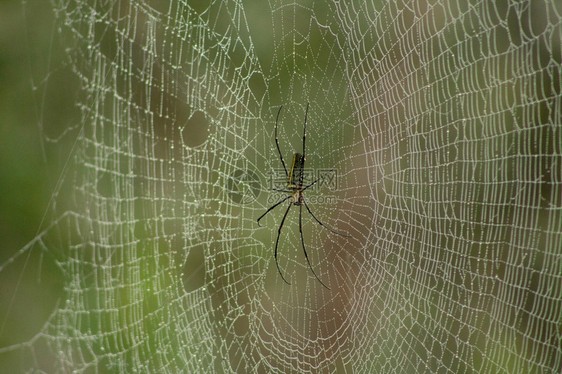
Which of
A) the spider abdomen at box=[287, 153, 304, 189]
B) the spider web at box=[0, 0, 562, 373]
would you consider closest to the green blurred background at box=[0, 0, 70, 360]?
the spider web at box=[0, 0, 562, 373]

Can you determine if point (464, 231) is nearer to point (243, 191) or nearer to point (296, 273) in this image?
point (296, 273)

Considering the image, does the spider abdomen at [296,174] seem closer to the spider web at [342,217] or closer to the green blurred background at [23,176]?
the spider web at [342,217]

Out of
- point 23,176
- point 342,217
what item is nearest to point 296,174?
point 342,217

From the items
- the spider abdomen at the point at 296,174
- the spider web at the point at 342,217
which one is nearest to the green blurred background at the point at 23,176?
the spider web at the point at 342,217

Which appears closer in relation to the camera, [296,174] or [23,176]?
[296,174]

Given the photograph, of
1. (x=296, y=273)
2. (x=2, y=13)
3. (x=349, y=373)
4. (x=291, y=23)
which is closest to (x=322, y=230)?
(x=296, y=273)

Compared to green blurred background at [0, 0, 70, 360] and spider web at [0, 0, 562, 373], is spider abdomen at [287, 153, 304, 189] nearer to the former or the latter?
spider web at [0, 0, 562, 373]

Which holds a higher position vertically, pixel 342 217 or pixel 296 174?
pixel 296 174

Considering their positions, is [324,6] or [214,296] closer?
[214,296]

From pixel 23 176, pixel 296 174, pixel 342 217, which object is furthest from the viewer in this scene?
pixel 342 217

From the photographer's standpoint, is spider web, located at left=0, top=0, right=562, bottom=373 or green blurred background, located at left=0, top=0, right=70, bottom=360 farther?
spider web, located at left=0, top=0, right=562, bottom=373

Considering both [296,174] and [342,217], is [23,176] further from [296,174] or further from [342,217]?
[342,217]
